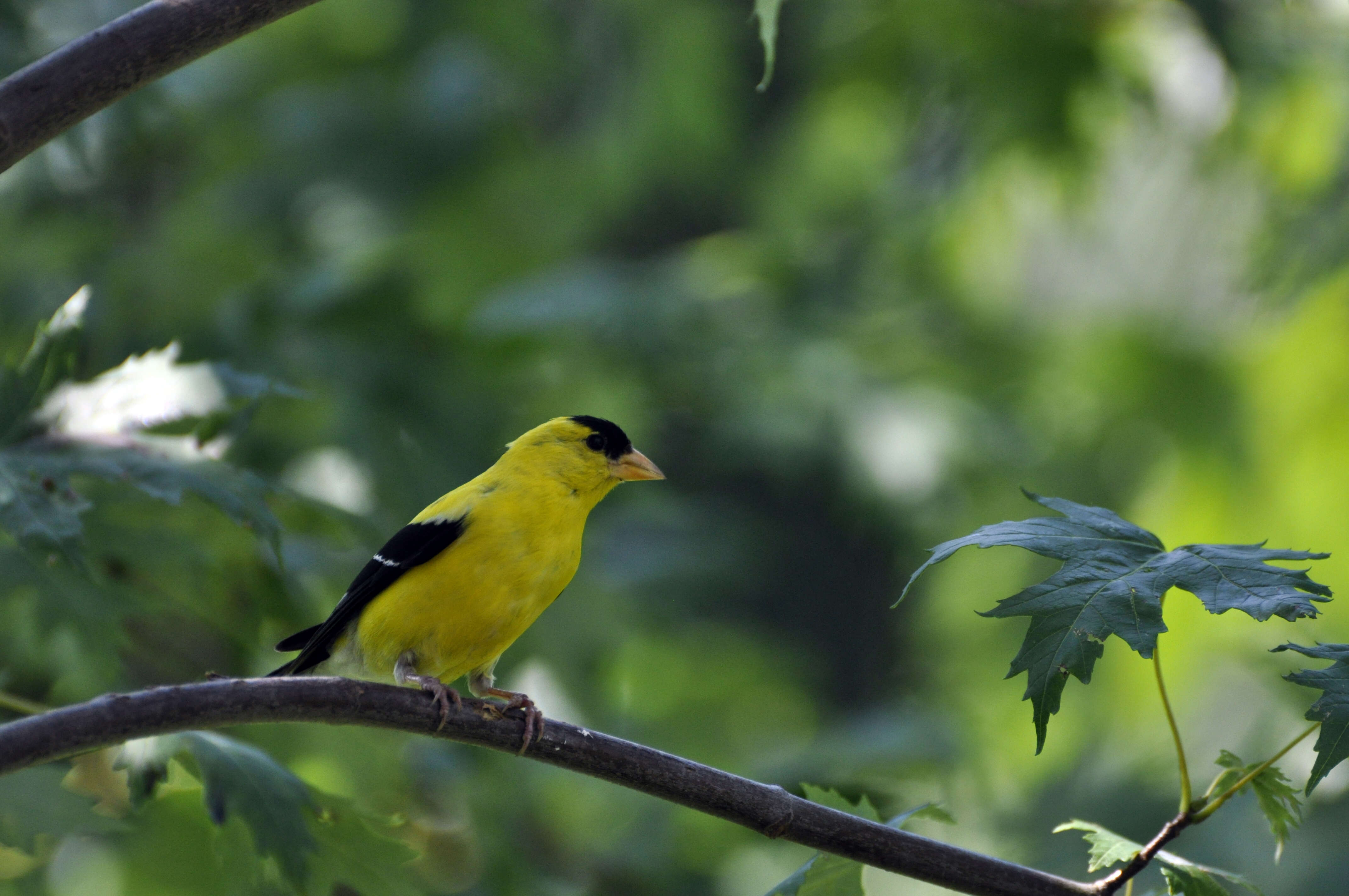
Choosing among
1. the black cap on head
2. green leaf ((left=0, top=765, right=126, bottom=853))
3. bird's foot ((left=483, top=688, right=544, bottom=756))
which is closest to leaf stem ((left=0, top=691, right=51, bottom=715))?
green leaf ((left=0, top=765, right=126, bottom=853))

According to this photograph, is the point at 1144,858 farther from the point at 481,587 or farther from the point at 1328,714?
the point at 481,587

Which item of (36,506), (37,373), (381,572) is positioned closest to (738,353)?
(381,572)

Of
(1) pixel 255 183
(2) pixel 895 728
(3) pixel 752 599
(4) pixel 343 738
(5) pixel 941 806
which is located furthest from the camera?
(3) pixel 752 599

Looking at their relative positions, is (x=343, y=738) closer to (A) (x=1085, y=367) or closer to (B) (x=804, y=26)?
(A) (x=1085, y=367)

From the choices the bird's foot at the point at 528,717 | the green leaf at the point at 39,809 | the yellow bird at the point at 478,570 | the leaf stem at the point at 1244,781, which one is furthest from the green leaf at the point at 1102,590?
the green leaf at the point at 39,809

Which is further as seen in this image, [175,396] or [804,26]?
[804,26]

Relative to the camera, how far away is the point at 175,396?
2594 mm

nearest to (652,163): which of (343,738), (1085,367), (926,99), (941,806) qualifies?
(926,99)

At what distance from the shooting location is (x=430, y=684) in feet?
7.93

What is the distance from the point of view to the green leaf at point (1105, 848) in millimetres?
1932

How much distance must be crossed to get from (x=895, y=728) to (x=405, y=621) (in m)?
2.95

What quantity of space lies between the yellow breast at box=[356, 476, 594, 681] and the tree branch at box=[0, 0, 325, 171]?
120 centimetres

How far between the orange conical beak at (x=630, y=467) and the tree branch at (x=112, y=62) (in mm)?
1384

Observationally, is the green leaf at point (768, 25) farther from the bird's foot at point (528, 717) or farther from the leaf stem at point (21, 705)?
the leaf stem at point (21, 705)
